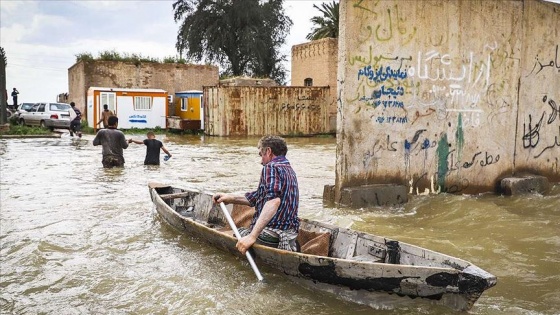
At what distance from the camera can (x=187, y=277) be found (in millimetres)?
6047

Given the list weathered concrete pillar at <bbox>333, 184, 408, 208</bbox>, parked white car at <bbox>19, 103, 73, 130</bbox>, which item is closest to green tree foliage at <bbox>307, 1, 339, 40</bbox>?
parked white car at <bbox>19, 103, 73, 130</bbox>

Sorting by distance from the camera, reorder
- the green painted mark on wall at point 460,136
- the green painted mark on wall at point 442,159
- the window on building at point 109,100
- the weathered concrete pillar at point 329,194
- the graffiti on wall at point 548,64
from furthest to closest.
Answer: the window on building at point 109,100 < the graffiti on wall at point 548,64 < the green painted mark on wall at point 460,136 < the green painted mark on wall at point 442,159 < the weathered concrete pillar at point 329,194

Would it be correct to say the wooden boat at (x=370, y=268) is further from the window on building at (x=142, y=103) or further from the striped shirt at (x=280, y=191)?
the window on building at (x=142, y=103)

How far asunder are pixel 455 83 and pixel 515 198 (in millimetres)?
2349

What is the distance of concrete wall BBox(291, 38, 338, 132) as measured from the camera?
29.8 m

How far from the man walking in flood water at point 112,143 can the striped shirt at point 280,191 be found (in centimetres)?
872

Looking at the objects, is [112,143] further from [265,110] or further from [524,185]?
[265,110]

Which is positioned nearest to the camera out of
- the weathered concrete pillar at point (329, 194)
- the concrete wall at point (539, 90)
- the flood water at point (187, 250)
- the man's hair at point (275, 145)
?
the flood water at point (187, 250)

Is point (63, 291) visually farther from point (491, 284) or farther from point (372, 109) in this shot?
point (372, 109)

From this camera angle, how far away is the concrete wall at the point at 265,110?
90.4 feet

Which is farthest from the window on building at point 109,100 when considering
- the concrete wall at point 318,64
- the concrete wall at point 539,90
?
the concrete wall at point 539,90

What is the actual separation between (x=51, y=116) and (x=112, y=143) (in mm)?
17658

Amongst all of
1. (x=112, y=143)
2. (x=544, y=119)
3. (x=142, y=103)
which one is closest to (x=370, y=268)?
(x=544, y=119)

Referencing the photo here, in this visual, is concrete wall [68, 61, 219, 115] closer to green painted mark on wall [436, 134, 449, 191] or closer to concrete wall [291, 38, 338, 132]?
concrete wall [291, 38, 338, 132]
